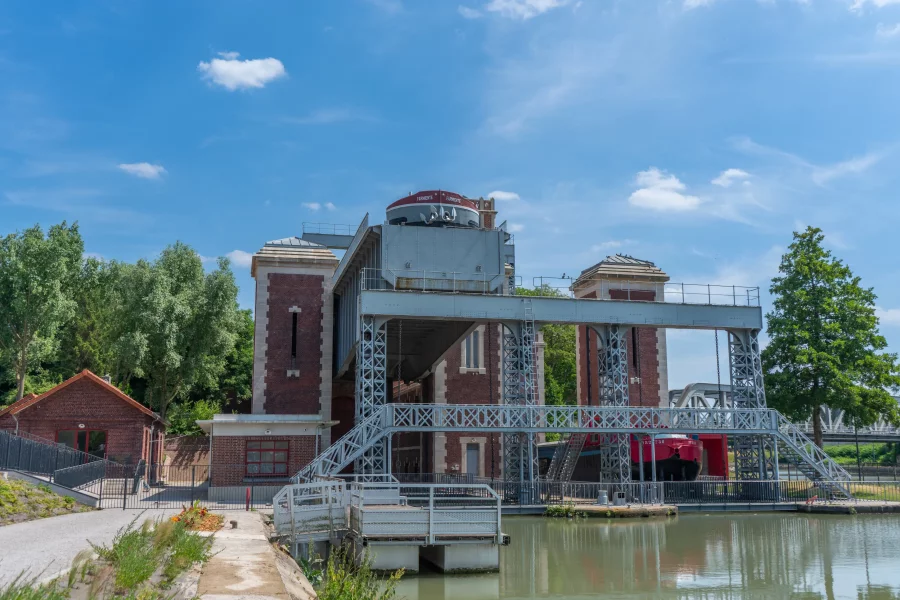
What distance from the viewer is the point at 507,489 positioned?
3216 centimetres

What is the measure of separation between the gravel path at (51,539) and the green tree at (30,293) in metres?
24.7

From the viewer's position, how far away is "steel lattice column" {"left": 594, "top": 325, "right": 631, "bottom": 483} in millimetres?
33781

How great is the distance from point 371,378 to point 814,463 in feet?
60.8

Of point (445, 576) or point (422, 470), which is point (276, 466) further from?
point (445, 576)

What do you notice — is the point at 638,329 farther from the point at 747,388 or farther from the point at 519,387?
the point at 519,387

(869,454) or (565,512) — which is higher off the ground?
(565,512)

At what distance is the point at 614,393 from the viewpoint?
3409 cm

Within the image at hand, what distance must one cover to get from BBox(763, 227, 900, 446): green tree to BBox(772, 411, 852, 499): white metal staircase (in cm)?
721

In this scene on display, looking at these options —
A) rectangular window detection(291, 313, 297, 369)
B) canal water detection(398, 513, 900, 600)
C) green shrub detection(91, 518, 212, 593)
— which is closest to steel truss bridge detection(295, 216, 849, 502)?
rectangular window detection(291, 313, 297, 369)

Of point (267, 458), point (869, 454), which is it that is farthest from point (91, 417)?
point (869, 454)

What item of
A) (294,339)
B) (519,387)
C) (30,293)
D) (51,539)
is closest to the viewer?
(51,539)

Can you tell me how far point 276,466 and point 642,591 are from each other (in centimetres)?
2115

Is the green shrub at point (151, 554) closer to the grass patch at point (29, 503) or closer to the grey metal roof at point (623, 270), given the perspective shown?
the grass patch at point (29, 503)

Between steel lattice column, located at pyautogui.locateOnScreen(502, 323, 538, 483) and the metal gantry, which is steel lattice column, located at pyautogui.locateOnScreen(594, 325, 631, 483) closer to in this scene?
the metal gantry
